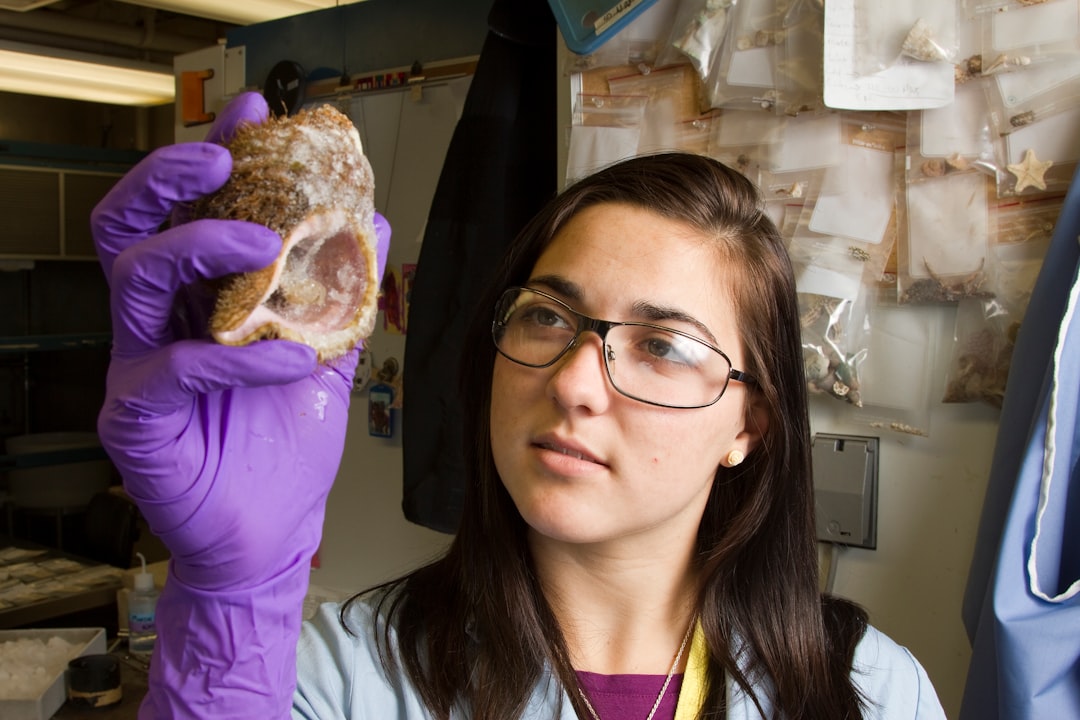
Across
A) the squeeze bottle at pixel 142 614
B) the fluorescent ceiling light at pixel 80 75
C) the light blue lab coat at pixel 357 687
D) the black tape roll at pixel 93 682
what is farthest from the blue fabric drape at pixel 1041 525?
the fluorescent ceiling light at pixel 80 75

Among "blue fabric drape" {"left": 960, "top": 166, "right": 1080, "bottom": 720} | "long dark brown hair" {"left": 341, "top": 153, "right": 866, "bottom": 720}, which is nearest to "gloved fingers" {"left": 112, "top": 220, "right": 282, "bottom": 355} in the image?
"long dark brown hair" {"left": 341, "top": 153, "right": 866, "bottom": 720}

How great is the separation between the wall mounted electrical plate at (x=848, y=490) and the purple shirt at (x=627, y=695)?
676mm

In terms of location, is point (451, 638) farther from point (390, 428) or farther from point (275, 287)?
point (390, 428)

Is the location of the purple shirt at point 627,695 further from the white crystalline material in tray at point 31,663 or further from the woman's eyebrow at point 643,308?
the white crystalline material in tray at point 31,663

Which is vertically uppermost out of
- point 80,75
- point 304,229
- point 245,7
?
point 80,75

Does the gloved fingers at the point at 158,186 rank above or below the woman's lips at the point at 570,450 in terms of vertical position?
above

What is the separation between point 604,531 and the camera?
1.05 meters

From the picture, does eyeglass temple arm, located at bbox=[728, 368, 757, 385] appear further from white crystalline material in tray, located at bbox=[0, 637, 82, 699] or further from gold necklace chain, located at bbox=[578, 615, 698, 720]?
white crystalline material in tray, located at bbox=[0, 637, 82, 699]

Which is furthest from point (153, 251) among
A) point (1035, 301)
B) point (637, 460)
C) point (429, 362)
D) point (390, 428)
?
point (390, 428)

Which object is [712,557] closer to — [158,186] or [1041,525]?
[1041,525]

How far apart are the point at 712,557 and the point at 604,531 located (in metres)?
0.27

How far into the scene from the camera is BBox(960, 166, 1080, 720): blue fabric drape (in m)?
1.37

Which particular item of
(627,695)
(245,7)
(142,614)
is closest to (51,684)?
(142,614)

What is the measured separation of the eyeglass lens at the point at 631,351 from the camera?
1.07 meters
